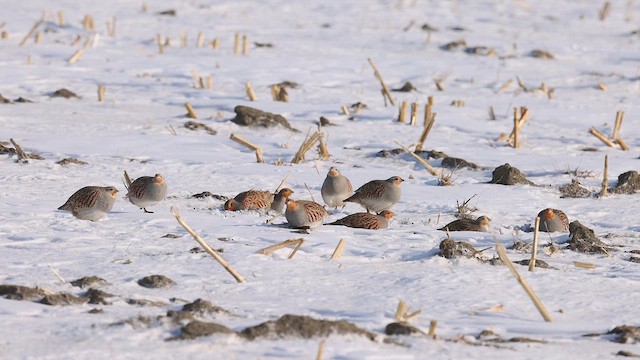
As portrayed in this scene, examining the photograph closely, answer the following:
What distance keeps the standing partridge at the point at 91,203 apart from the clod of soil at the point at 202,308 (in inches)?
79.0

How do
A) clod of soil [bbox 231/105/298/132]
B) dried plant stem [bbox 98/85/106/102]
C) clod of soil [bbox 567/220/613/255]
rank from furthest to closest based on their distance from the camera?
dried plant stem [bbox 98/85/106/102] < clod of soil [bbox 231/105/298/132] < clod of soil [bbox 567/220/613/255]

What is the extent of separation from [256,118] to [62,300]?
6.48m

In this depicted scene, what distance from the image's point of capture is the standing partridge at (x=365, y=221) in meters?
6.64

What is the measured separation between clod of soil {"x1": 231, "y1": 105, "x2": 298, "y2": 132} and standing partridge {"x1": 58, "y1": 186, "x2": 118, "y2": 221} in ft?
14.7

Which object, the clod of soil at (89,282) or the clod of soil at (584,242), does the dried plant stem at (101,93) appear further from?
the clod of soil at (89,282)

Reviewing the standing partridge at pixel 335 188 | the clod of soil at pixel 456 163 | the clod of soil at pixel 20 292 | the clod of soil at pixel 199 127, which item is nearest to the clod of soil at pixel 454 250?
the standing partridge at pixel 335 188

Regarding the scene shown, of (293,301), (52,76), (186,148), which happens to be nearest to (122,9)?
(52,76)

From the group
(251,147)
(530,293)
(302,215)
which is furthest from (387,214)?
(530,293)

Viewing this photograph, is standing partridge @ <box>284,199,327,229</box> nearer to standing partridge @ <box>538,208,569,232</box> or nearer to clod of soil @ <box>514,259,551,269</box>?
clod of soil @ <box>514,259,551,269</box>

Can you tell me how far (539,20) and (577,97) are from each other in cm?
729

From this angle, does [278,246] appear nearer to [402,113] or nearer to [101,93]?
[402,113]

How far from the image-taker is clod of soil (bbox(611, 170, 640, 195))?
841 centimetres

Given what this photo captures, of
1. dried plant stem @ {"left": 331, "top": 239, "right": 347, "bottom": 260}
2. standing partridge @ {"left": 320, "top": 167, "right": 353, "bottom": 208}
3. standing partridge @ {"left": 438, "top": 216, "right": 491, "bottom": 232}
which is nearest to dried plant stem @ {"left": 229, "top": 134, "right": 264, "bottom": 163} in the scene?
standing partridge @ {"left": 320, "top": 167, "right": 353, "bottom": 208}

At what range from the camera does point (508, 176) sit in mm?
8562
